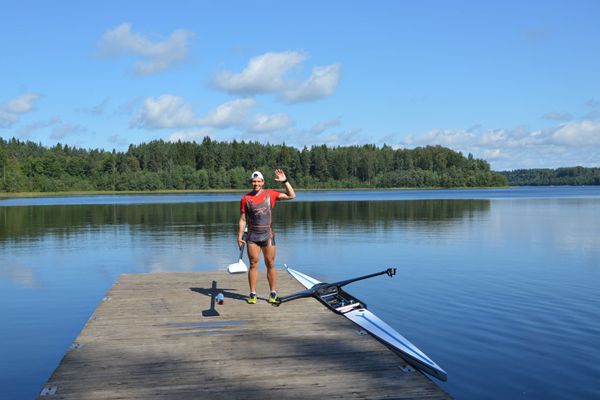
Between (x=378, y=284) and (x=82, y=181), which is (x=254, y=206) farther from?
(x=82, y=181)

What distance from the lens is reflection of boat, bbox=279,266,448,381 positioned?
766cm

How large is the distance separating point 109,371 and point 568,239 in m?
27.7

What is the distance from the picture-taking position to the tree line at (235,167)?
162 meters

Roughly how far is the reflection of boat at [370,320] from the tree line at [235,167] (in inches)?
5819

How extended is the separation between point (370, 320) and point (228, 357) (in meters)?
3.06

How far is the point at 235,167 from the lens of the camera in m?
182

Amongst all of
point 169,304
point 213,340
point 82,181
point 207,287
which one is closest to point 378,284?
point 207,287

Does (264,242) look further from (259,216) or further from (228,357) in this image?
(228,357)

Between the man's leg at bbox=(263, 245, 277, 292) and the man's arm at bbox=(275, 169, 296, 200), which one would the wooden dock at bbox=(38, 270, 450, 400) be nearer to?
the man's leg at bbox=(263, 245, 277, 292)

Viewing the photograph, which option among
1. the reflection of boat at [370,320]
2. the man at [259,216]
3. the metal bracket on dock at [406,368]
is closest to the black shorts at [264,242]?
the man at [259,216]

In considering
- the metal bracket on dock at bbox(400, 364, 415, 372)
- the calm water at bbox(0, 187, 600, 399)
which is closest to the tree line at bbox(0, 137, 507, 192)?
the calm water at bbox(0, 187, 600, 399)

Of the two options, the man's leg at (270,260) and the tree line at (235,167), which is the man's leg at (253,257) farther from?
the tree line at (235,167)

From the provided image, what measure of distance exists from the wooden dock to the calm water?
169 centimetres

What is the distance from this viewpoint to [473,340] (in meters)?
11.0
